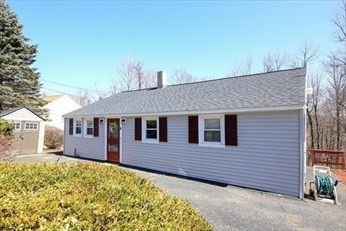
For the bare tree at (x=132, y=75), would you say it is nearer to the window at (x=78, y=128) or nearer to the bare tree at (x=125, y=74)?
the bare tree at (x=125, y=74)

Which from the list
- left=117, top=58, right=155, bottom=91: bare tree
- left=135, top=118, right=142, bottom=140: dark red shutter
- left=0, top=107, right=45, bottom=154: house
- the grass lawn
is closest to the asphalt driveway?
the grass lawn

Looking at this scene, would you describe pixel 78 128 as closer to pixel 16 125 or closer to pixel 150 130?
pixel 16 125

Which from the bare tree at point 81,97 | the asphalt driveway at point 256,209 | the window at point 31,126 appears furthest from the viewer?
the bare tree at point 81,97

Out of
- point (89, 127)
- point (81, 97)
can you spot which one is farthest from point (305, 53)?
point (81, 97)

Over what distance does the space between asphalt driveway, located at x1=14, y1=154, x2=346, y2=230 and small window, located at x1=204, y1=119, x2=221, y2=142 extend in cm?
187

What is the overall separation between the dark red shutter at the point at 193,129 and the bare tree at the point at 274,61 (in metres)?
20.2

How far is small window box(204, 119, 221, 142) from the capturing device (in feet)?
32.2

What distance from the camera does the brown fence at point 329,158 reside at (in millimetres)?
13656

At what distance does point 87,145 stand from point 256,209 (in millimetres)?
11614

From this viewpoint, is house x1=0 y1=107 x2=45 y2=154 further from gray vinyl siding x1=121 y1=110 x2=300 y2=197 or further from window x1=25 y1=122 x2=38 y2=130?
gray vinyl siding x1=121 y1=110 x2=300 y2=197

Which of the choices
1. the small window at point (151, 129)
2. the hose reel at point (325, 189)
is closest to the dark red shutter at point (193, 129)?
the small window at point (151, 129)

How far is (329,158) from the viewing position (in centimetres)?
1411

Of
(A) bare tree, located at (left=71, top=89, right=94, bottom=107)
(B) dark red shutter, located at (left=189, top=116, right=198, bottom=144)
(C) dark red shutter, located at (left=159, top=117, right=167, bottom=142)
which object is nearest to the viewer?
(B) dark red shutter, located at (left=189, top=116, right=198, bottom=144)

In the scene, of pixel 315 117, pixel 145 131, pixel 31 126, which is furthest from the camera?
pixel 315 117
